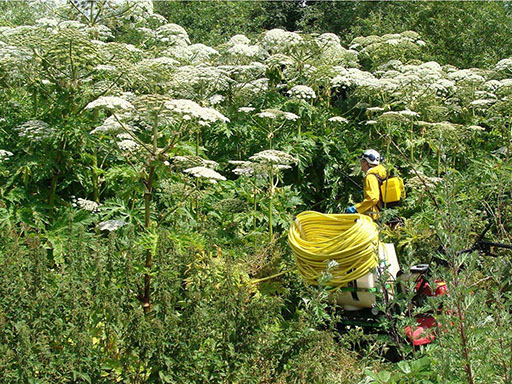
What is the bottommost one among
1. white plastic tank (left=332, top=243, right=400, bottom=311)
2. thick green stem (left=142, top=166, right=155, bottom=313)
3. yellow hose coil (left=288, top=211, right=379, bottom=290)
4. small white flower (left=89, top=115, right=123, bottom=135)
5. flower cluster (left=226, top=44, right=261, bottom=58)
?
white plastic tank (left=332, top=243, right=400, bottom=311)

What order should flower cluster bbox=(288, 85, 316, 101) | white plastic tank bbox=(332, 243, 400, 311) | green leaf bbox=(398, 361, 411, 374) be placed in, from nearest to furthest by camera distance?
green leaf bbox=(398, 361, 411, 374), white plastic tank bbox=(332, 243, 400, 311), flower cluster bbox=(288, 85, 316, 101)

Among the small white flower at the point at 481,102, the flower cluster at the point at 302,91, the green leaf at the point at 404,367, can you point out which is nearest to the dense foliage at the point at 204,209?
the green leaf at the point at 404,367

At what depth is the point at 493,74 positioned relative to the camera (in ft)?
37.3

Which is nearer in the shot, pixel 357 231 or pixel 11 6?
pixel 357 231

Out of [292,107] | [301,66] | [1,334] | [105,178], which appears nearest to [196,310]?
[1,334]

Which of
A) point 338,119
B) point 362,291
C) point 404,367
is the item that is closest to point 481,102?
point 338,119

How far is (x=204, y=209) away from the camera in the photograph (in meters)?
7.18

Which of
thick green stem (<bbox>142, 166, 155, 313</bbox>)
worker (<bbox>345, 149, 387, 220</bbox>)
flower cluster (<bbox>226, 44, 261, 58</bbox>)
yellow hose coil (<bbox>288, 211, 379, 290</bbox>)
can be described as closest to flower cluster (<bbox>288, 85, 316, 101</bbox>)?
flower cluster (<bbox>226, 44, 261, 58</bbox>)

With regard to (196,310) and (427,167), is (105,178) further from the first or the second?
(427,167)

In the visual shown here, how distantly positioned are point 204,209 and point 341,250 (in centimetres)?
219

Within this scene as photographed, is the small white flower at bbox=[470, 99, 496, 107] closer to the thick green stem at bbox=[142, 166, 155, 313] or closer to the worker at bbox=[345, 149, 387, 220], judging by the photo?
the worker at bbox=[345, 149, 387, 220]

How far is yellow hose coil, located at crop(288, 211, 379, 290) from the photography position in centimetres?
550

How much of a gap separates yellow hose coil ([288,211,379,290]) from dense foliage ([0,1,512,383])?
0.37 metres

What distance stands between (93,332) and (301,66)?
677 centimetres
